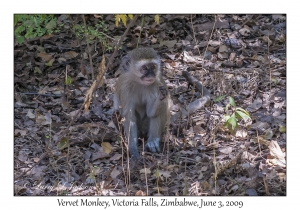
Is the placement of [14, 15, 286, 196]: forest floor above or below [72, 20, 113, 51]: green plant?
below

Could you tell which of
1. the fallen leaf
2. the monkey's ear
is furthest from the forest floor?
the monkey's ear

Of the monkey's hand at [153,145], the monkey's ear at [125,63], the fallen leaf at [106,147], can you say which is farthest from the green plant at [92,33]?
the fallen leaf at [106,147]

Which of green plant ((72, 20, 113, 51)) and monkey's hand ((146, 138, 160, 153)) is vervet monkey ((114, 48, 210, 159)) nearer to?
monkey's hand ((146, 138, 160, 153))

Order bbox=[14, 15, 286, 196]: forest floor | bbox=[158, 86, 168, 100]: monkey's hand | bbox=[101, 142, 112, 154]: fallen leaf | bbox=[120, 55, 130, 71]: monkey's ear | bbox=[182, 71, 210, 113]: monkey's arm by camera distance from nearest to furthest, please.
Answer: bbox=[14, 15, 286, 196]: forest floor → bbox=[101, 142, 112, 154]: fallen leaf → bbox=[158, 86, 168, 100]: monkey's hand → bbox=[120, 55, 130, 71]: monkey's ear → bbox=[182, 71, 210, 113]: monkey's arm

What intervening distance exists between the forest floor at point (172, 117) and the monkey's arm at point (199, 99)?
15 cm

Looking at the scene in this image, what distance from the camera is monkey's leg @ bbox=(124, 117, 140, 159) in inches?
306

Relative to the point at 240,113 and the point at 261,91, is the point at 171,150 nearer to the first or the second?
the point at 240,113

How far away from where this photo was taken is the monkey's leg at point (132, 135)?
25.5 ft

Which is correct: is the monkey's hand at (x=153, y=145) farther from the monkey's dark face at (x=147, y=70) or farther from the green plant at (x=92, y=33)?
the green plant at (x=92, y=33)

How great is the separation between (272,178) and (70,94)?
15.0 feet

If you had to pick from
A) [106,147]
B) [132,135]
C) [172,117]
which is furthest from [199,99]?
[106,147]

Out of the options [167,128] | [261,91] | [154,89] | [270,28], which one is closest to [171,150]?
[167,128]

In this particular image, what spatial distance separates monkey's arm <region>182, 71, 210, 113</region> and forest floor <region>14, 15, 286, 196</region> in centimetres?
15

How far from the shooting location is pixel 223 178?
6809 millimetres
